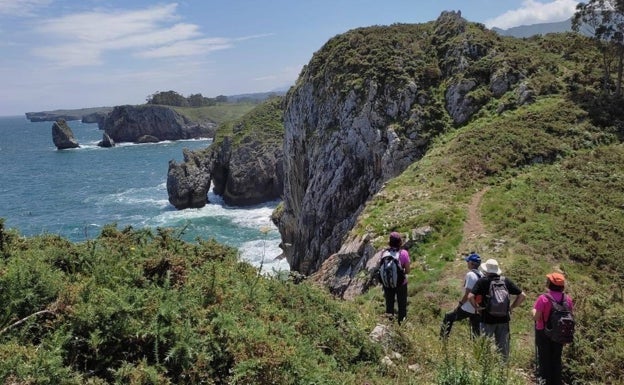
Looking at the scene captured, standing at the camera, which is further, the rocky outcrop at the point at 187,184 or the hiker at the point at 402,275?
the rocky outcrop at the point at 187,184

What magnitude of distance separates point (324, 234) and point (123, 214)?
4350 cm

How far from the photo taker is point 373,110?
37031 mm

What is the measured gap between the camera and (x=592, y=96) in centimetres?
3203

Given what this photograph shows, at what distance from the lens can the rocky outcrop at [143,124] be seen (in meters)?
166

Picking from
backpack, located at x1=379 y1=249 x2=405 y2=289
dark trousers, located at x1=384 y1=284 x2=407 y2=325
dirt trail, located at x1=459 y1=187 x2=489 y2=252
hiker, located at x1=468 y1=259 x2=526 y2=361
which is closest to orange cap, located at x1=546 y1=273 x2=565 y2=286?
hiker, located at x1=468 y1=259 x2=526 y2=361

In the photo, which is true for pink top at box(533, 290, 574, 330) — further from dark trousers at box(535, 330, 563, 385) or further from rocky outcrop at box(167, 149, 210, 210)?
rocky outcrop at box(167, 149, 210, 210)

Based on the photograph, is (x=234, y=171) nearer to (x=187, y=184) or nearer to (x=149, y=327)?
(x=187, y=184)


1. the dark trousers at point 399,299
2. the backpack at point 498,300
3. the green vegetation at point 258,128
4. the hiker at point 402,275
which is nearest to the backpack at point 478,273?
the backpack at point 498,300

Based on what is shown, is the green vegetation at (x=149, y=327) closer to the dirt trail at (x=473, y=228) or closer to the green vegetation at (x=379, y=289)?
the green vegetation at (x=379, y=289)

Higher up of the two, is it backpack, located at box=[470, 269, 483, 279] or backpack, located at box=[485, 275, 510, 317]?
backpack, located at box=[470, 269, 483, 279]

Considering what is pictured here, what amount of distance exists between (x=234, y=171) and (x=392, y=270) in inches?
2807

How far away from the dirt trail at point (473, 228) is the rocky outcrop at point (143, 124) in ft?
521

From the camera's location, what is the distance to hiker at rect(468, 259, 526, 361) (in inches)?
372

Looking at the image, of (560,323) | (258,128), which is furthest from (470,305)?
(258,128)
